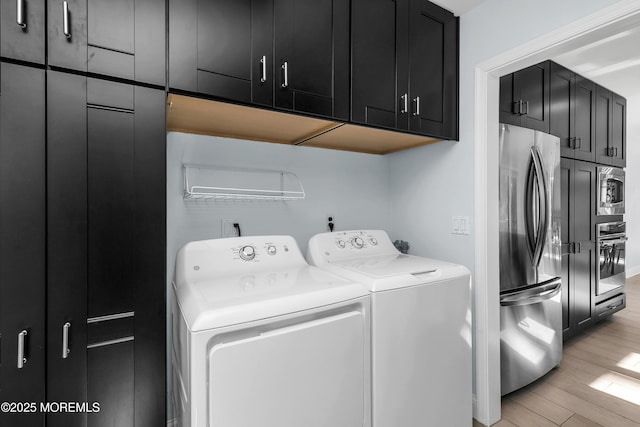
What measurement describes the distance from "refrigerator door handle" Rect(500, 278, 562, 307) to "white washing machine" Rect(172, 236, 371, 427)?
1.20 metres

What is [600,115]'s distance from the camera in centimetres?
309

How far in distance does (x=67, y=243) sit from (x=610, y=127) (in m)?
4.68

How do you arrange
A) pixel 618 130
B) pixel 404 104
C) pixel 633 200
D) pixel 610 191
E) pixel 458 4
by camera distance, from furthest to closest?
1. pixel 633 200
2. pixel 618 130
3. pixel 610 191
4. pixel 458 4
5. pixel 404 104

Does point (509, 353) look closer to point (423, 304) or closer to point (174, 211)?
point (423, 304)

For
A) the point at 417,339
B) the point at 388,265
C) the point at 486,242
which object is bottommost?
the point at 417,339

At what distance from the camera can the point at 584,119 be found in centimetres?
288

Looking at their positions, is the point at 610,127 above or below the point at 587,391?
above

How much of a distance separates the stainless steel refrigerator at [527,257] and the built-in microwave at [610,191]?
147 cm

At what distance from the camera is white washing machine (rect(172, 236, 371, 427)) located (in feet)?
3.17

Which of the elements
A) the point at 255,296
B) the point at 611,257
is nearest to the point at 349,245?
the point at 255,296

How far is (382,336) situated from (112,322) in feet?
3.43

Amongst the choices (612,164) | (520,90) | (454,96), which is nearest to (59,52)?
(454,96)

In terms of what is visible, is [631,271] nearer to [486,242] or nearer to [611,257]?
[611,257]

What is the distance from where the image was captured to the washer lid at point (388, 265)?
57.4 inches
